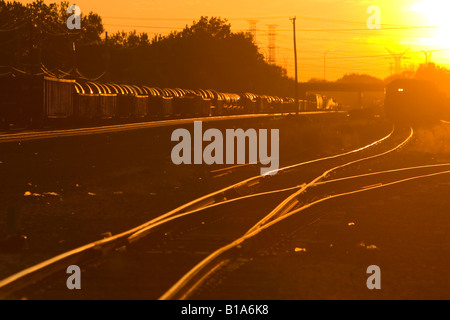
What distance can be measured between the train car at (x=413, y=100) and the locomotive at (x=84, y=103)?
644 inches

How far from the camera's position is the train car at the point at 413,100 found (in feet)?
201

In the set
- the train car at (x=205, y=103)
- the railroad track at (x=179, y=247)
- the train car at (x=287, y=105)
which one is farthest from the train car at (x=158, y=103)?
the train car at (x=287, y=105)

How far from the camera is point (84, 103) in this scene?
4378 centimetres

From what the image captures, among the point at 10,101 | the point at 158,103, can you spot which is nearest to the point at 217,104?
the point at 158,103

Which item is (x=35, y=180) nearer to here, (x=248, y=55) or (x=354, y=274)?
(x=354, y=274)

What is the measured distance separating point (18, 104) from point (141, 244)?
2944cm

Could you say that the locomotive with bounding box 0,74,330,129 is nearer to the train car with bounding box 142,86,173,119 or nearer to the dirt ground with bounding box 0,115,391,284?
the train car with bounding box 142,86,173,119

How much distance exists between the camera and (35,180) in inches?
816

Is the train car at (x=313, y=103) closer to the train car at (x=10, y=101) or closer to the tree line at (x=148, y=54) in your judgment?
the tree line at (x=148, y=54)

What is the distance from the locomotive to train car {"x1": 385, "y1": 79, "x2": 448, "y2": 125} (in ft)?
53.6

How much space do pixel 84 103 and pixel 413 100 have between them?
2926 centimetres

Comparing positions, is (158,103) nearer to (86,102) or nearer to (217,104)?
(86,102)

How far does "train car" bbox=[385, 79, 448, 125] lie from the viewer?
61.2 m

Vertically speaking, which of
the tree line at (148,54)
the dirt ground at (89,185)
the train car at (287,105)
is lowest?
the dirt ground at (89,185)
